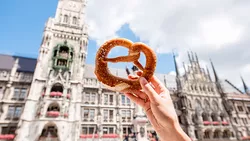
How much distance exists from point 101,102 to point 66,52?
10234 mm

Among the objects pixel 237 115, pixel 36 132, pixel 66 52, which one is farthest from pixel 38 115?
pixel 237 115

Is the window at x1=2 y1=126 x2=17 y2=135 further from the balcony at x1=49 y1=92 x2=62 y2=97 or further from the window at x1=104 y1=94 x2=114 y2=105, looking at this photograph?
the window at x1=104 y1=94 x2=114 y2=105

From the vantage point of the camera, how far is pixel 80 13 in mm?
30094

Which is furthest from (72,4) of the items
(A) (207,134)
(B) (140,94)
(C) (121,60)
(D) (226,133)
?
(D) (226,133)

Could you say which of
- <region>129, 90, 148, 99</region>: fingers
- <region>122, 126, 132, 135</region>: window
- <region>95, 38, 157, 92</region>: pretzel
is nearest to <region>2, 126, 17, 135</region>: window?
<region>122, 126, 132, 135</region>: window

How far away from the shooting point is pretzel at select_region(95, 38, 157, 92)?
9.21ft

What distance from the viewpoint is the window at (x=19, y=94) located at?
20.8 metres

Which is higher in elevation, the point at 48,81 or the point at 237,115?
the point at 48,81

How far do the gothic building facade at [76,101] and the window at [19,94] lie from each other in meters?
0.12

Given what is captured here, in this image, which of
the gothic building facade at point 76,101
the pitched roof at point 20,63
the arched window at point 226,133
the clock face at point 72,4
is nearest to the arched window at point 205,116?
the gothic building facade at point 76,101

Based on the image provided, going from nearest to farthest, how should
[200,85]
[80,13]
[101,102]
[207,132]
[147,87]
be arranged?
[147,87] → [101,102] → [207,132] → [80,13] → [200,85]

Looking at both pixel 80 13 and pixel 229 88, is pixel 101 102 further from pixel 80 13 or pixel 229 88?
pixel 229 88

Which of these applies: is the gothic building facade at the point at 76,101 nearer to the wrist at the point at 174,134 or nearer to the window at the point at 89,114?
the window at the point at 89,114

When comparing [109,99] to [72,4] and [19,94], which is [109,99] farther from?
[72,4]
